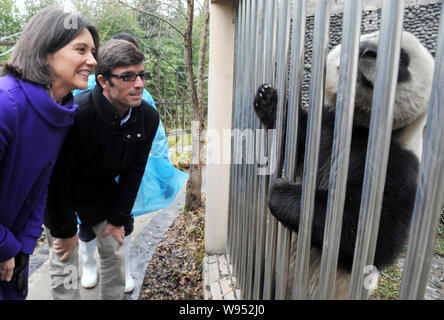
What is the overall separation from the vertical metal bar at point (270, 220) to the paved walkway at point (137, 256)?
1.65 meters

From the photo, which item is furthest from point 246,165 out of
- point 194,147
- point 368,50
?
point 194,147

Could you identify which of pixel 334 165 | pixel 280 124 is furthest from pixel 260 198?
pixel 334 165

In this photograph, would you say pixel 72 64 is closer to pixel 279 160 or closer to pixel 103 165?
pixel 103 165

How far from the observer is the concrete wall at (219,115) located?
2.49 meters

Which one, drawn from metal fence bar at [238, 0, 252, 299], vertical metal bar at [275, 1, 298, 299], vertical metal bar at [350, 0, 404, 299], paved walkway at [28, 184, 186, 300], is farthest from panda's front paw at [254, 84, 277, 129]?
paved walkway at [28, 184, 186, 300]

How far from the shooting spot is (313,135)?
1.16 meters

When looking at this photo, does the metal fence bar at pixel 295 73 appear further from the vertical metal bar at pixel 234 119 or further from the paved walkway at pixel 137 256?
the paved walkway at pixel 137 256

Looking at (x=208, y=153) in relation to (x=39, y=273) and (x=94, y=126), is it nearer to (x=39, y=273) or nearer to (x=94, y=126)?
(x=94, y=126)

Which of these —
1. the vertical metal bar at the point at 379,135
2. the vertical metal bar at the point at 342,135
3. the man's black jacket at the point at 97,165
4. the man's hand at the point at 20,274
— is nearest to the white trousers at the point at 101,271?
the man's black jacket at the point at 97,165

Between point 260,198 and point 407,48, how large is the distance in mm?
1119

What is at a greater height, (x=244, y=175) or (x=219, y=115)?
(x=219, y=115)

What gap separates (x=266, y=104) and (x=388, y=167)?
70cm

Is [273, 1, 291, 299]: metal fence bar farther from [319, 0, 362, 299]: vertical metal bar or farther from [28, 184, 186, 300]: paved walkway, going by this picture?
[28, 184, 186, 300]: paved walkway

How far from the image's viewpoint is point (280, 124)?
1459 mm
